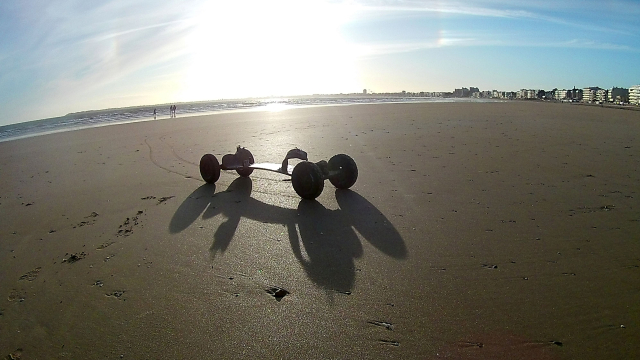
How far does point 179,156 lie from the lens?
379 inches

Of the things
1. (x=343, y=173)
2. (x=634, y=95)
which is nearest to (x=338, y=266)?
(x=343, y=173)

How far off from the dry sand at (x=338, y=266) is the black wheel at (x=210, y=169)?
0.17 meters

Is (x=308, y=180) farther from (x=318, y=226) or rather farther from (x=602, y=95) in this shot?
(x=602, y=95)

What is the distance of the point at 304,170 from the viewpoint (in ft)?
16.7

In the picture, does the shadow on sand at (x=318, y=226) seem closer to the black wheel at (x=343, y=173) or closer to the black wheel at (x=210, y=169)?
the black wheel at (x=343, y=173)

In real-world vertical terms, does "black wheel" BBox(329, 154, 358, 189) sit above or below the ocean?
below

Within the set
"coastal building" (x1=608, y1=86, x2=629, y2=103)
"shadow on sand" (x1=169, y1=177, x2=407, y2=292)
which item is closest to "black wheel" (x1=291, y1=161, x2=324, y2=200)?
"shadow on sand" (x1=169, y1=177, x2=407, y2=292)

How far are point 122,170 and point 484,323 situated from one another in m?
8.01

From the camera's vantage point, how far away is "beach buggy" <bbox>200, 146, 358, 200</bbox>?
5.07 meters

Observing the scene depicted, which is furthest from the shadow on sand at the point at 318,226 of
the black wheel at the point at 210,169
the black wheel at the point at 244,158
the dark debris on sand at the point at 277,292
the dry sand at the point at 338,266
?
the black wheel at the point at 244,158

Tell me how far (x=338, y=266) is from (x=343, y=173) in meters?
2.54

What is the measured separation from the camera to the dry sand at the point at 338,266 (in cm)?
236

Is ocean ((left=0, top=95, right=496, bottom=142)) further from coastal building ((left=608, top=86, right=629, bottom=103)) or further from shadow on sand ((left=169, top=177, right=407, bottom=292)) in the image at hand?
shadow on sand ((left=169, top=177, right=407, bottom=292))

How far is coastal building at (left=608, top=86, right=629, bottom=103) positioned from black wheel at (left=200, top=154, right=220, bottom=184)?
38127mm
